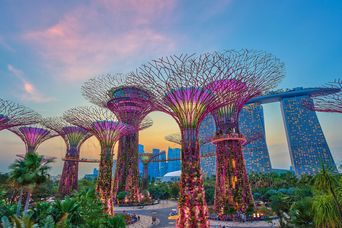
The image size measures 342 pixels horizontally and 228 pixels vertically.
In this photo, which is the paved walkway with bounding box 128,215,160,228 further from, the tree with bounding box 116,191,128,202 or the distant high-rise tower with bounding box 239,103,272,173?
the distant high-rise tower with bounding box 239,103,272,173

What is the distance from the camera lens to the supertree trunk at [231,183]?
867 inches

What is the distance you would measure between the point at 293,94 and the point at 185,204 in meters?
82.9

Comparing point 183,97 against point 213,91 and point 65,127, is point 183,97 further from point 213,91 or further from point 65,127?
point 65,127

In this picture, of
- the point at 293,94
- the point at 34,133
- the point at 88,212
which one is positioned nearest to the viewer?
the point at 88,212

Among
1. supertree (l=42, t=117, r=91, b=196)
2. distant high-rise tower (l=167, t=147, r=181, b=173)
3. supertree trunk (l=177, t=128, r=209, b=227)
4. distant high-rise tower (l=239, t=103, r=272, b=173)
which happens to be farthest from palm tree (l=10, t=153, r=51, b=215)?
distant high-rise tower (l=167, t=147, r=181, b=173)

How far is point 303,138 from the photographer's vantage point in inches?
3260

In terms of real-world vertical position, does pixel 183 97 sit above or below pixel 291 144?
below

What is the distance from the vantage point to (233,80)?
55.0ft

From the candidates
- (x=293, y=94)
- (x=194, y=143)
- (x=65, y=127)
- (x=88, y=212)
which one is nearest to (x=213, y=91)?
(x=194, y=143)

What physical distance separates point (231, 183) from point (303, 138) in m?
74.2

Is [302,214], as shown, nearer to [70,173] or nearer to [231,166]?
[231,166]

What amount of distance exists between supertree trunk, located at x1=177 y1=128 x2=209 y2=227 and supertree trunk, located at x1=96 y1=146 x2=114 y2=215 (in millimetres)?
8775

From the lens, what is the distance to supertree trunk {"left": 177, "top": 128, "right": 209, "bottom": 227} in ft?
45.7

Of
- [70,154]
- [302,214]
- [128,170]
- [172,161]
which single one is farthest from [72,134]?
[172,161]
